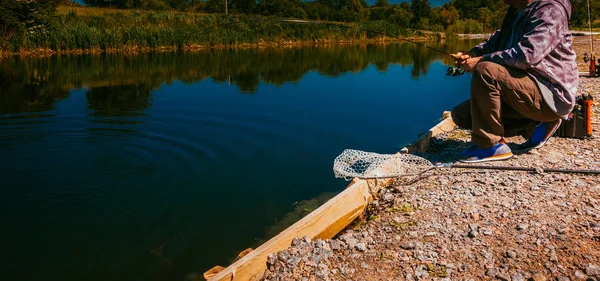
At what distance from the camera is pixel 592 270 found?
3057 millimetres

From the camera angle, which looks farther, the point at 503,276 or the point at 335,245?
the point at 335,245

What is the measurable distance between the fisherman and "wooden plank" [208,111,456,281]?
1224mm

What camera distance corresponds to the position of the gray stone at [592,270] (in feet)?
9.92

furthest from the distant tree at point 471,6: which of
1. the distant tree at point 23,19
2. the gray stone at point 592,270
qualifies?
the gray stone at point 592,270

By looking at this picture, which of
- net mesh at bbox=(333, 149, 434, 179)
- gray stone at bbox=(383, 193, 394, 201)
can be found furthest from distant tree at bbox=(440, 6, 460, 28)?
gray stone at bbox=(383, 193, 394, 201)

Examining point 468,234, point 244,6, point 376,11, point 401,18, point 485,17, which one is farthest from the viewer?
point 485,17

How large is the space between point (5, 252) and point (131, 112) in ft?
19.7

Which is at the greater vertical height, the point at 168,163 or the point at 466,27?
the point at 466,27

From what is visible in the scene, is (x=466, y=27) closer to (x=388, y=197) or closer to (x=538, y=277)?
(x=388, y=197)

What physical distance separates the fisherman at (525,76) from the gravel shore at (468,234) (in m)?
0.51

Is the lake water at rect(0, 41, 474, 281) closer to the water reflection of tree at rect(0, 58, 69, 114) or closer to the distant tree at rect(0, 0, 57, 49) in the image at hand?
the water reflection of tree at rect(0, 58, 69, 114)

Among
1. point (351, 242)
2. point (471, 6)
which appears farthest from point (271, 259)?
point (471, 6)

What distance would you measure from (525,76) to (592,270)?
2.40 meters

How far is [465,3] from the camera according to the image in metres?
76.5
